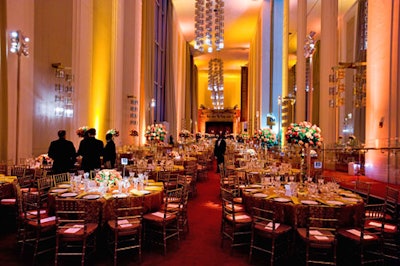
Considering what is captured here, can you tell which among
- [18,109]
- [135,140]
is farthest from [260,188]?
[135,140]

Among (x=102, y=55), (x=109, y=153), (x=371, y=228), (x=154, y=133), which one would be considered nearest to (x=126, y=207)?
(x=371, y=228)

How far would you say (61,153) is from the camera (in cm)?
654

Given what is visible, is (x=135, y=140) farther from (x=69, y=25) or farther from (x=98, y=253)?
(x=98, y=253)

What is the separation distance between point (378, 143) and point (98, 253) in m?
6.70

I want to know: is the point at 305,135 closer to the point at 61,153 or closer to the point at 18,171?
the point at 61,153

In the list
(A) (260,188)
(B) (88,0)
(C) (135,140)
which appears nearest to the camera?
(A) (260,188)

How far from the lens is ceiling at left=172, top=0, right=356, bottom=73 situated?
59.9 ft

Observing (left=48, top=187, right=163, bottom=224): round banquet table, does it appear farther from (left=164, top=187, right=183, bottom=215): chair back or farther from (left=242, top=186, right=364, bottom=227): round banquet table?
(left=242, top=186, right=364, bottom=227): round banquet table

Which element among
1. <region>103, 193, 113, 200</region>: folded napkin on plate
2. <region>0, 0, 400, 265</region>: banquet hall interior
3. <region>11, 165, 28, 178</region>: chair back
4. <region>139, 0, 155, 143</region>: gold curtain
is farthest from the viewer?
<region>139, 0, 155, 143</region>: gold curtain

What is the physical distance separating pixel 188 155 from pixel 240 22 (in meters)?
15.3

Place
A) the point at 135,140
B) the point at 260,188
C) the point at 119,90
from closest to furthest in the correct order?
the point at 260,188, the point at 119,90, the point at 135,140

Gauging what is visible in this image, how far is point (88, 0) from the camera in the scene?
10.8 meters

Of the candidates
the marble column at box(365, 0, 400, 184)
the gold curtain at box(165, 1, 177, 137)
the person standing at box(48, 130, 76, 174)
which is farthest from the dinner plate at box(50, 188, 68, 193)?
the gold curtain at box(165, 1, 177, 137)

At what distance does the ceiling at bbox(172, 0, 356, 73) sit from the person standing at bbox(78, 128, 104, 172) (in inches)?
545
